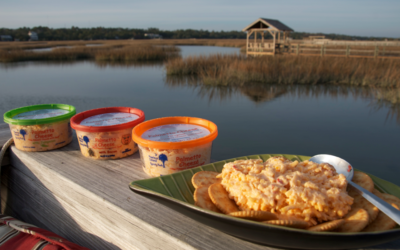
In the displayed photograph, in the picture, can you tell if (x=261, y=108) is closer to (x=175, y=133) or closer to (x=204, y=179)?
(x=175, y=133)

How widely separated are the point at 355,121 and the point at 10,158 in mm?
6113

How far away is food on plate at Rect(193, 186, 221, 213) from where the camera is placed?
0.82 meters

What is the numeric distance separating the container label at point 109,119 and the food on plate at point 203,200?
789 millimetres

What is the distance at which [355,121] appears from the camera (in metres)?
5.83

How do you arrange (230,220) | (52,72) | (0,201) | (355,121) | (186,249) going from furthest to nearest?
(52,72) < (355,121) < (0,201) < (186,249) < (230,220)

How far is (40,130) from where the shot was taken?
5.08 ft

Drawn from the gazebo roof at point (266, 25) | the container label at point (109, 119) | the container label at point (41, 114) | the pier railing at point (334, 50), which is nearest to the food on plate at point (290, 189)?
the container label at point (109, 119)

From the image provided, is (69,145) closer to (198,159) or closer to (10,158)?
(10,158)

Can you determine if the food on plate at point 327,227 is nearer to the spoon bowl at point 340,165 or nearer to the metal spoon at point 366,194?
the metal spoon at point 366,194

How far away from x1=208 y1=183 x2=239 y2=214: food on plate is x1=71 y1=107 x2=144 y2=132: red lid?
71 cm

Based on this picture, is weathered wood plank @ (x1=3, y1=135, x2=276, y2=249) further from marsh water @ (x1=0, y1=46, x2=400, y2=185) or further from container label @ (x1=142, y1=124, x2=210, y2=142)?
marsh water @ (x1=0, y1=46, x2=400, y2=185)

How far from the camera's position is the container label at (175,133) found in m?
1.27

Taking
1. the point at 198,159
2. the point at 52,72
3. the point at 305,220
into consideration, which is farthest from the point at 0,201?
the point at 52,72

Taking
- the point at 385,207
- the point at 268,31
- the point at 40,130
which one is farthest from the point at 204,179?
the point at 268,31
